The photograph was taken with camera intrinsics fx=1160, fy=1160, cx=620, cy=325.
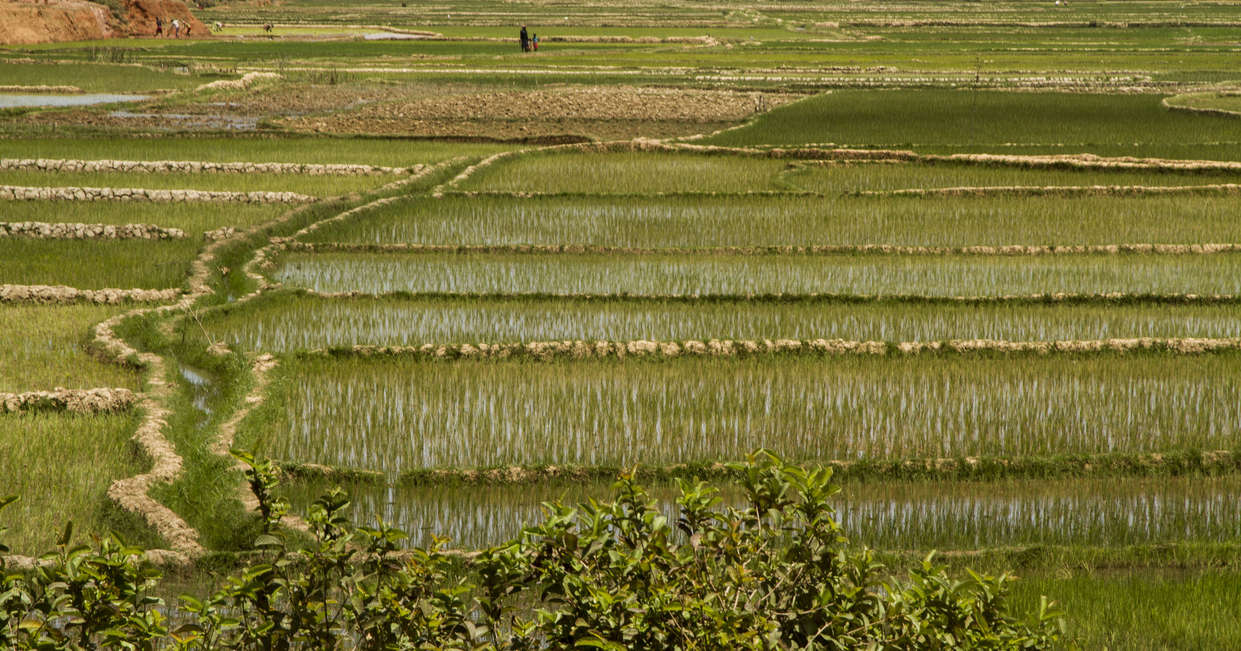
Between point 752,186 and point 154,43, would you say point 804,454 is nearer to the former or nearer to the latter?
point 752,186

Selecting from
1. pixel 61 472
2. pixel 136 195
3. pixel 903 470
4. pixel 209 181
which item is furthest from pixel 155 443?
pixel 209 181

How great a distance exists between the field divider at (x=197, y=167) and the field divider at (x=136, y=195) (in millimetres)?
1486

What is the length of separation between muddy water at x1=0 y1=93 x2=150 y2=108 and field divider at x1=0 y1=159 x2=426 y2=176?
7.04m

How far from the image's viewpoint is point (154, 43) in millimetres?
34219

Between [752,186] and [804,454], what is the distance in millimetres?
7534

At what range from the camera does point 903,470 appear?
5254 mm

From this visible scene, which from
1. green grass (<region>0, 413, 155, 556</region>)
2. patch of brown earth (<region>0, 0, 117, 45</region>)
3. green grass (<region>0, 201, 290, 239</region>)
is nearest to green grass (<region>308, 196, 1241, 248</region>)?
green grass (<region>0, 201, 290, 239</region>)

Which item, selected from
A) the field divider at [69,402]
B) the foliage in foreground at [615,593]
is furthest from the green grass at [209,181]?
the foliage in foreground at [615,593]

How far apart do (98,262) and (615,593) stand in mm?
7628

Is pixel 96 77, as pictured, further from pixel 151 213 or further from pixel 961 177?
pixel 961 177

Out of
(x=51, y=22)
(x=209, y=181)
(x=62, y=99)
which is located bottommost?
(x=209, y=181)

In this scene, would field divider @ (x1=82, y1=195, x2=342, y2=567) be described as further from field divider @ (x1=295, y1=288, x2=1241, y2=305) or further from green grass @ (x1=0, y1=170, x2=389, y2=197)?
green grass @ (x1=0, y1=170, x2=389, y2=197)

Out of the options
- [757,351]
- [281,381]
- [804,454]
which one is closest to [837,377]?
[757,351]

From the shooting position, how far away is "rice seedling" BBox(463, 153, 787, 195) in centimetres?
1262
